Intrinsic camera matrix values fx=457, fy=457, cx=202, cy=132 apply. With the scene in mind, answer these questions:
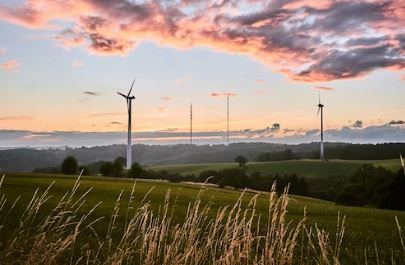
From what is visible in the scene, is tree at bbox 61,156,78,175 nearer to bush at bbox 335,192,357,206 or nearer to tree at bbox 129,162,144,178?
Result: tree at bbox 129,162,144,178

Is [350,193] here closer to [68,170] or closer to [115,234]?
[68,170]

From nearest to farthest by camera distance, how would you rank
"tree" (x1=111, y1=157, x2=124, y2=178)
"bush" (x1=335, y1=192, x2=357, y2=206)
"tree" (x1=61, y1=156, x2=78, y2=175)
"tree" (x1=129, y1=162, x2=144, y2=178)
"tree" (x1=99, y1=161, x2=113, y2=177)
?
"bush" (x1=335, y1=192, x2=357, y2=206), "tree" (x1=61, y1=156, x2=78, y2=175), "tree" (x1=129, y1=162, x2=144, y2=178), "tree" (x1=111, y1=157, x2=124, y2=178), "tree" (x1=99, y1=161, x2=113, y2=177)

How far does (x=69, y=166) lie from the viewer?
12538cm

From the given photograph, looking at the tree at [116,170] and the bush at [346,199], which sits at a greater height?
the tree at [116,170]

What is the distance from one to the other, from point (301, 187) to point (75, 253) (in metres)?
122

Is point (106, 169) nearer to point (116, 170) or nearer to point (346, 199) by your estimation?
point (116, 170)

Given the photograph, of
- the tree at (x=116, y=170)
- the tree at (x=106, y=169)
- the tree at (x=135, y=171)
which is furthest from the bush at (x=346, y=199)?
the tree at (x=106, y=169)

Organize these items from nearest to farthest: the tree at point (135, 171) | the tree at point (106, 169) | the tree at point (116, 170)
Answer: the tree at point (135, 171) < the tree at point (116, 170) < the tree at point (106, 169)

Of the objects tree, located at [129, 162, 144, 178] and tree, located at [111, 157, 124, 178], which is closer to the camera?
tree, located at [129, 162, 144, 178]

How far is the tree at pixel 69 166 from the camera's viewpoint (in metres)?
125

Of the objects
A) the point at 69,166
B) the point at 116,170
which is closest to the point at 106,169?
the point at 116,170

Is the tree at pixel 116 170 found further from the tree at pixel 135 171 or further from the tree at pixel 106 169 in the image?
the tree at pixel 135 171

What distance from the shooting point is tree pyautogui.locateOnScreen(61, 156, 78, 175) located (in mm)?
125312

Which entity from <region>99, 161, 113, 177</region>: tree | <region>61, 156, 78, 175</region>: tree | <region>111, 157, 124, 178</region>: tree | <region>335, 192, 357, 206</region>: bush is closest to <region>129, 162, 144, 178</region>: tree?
<region>111, 157, 124, 178</region>: tree
